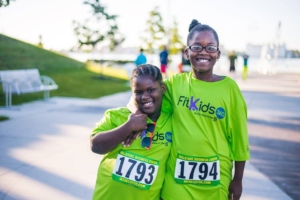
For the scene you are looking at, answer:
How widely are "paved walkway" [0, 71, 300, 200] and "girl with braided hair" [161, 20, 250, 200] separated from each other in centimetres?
205

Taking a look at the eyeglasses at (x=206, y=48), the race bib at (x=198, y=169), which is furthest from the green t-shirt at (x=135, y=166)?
the eyeglasses at (x=206, y=48)

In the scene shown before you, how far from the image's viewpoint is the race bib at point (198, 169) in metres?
1.93

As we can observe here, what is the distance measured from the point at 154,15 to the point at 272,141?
28.1 metres

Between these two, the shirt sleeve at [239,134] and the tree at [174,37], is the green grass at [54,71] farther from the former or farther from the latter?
the tree at [174,37]

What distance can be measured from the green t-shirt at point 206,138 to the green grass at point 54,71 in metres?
6.65

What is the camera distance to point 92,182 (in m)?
4.15

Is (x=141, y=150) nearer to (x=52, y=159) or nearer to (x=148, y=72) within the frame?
(x=148, y=72)

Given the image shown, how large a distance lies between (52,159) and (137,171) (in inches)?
131

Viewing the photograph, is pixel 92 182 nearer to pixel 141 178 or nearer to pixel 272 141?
pixel 141 178

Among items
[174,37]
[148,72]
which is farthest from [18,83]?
[174,37]

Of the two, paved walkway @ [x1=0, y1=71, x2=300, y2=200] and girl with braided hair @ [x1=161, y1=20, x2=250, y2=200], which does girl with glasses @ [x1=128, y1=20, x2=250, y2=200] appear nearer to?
girl with braided hair @ [x1=161, y1=20, x2=250, y2=200]

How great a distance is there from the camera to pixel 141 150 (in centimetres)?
197

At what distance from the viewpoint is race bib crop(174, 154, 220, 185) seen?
1.93 meters

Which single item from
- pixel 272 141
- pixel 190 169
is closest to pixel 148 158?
pixel 190 169
